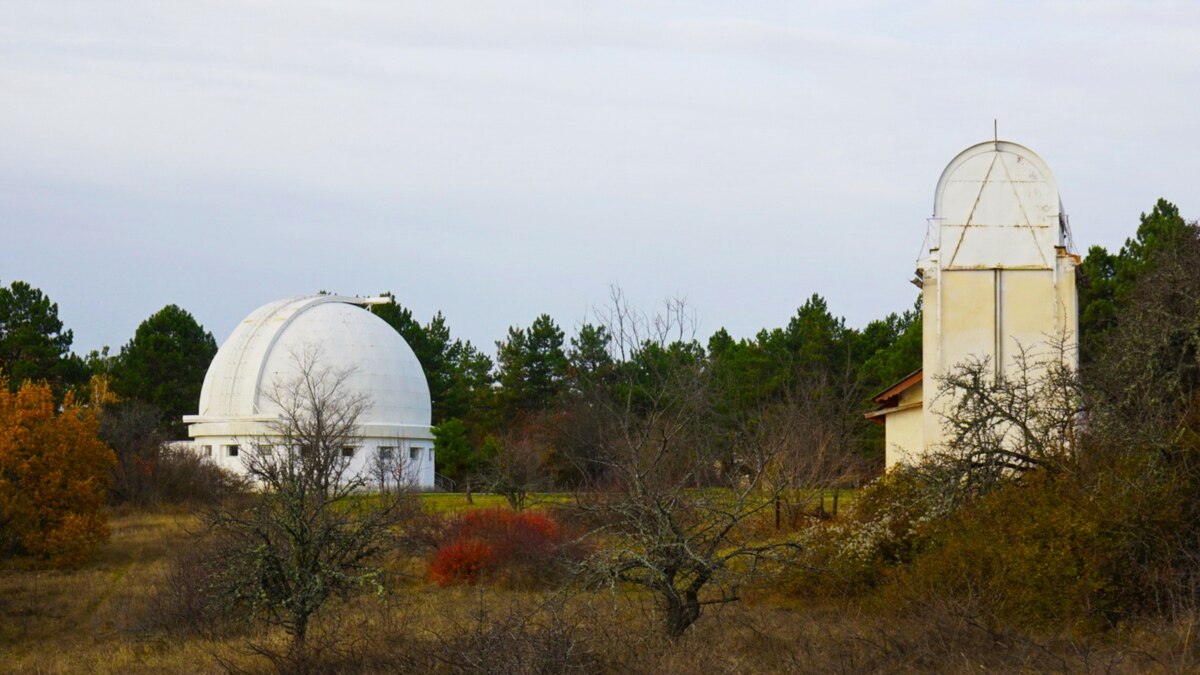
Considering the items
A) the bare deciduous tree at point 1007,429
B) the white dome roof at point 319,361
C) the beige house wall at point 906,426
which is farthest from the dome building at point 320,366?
the bare deciduous tree at point 1007,429

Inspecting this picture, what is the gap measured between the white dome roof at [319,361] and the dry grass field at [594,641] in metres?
24.3

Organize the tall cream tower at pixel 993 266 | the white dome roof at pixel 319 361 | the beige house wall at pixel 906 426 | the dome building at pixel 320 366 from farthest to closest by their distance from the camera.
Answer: the white dome roof at pixel 319 361
the dome building at pixel 320 366
the beige house wall at pixel 906 426
the tall cream tower at pixel 993 266

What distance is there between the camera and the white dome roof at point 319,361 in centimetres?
4619

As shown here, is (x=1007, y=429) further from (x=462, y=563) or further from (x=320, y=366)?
(x=320, y=366)

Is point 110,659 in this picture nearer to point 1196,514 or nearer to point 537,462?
point 1196,514

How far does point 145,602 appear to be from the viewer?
20438 mm

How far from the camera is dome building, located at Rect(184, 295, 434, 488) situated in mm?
45844

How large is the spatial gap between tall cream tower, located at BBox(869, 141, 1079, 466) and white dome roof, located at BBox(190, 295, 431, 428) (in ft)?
93.3

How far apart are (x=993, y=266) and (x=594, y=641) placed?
11978 mm

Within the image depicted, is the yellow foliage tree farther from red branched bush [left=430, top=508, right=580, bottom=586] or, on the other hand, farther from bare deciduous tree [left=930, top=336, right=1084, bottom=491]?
bare deciduous tree [left=930, top=336, right=1084, bottom=491]

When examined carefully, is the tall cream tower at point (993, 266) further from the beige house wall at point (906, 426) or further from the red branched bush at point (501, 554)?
the red branched bush at point (501, 554)

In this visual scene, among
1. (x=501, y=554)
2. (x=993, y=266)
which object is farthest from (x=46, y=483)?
(x=993, y=266)

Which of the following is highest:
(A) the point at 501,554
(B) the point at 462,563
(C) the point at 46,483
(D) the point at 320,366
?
(D) the point at 320,366

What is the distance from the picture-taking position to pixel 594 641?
1398 cm
